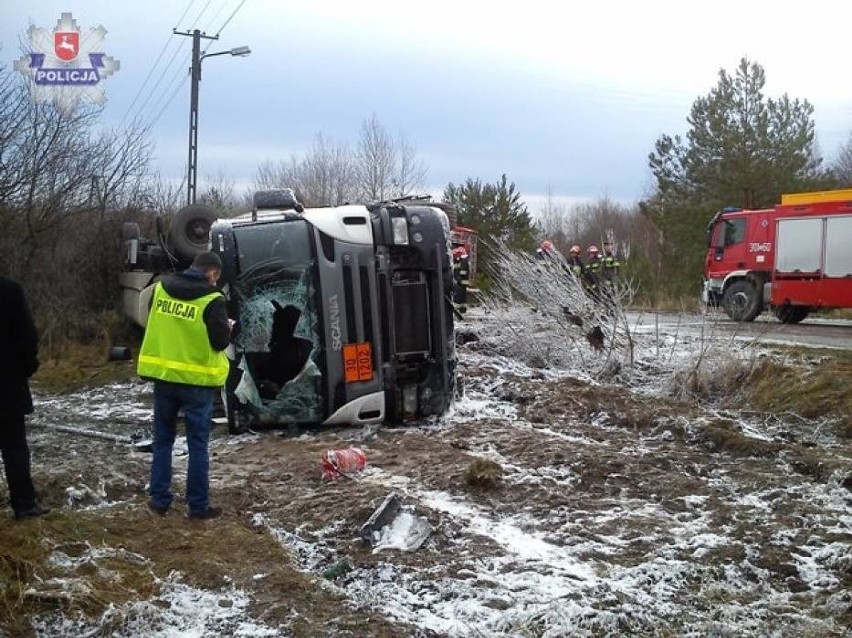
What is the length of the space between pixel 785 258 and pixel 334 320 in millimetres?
13376

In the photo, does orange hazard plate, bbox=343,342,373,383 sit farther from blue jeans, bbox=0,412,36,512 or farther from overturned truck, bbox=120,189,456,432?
blue jeans, bbox=0,412,36,512

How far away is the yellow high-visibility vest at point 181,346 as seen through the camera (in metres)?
4.99

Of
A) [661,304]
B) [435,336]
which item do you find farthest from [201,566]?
[661,304]

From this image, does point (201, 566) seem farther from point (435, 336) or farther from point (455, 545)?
point (435, 336)

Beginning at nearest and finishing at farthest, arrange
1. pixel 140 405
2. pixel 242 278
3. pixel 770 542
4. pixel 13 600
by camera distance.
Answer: pixel 13 600
pixel 770 542
pixel 242 278
pixel 140 405

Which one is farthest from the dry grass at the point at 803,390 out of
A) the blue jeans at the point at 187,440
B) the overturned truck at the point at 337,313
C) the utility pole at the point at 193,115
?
the utility pole at the point at 193,115

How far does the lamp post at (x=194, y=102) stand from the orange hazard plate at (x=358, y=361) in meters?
12.7

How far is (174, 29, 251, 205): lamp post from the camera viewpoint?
19.0 meters

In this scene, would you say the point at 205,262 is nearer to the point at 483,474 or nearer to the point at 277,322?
the point at 277,322

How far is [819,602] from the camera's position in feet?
12.7

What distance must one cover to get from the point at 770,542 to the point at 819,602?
0.70 metres

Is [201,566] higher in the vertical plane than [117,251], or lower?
lower

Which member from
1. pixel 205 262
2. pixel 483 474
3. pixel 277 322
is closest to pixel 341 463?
pixel 483 474

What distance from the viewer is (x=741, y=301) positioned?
714 inches
